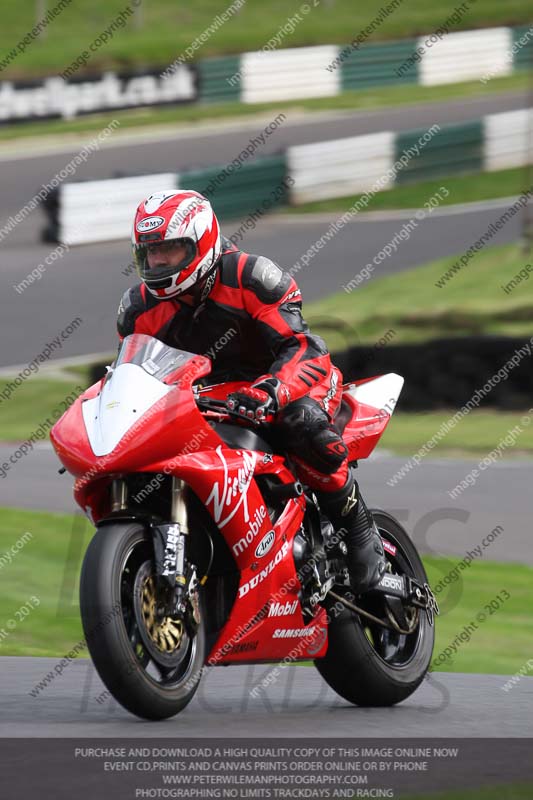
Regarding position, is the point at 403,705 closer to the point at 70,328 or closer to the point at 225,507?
the point at 225,507

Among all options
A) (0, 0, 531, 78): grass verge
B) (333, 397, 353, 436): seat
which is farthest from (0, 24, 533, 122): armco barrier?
(333, 397, 353, 436): seat

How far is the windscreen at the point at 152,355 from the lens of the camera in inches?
201

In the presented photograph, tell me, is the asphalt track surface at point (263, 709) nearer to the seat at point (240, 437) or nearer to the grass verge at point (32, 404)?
the seat at point (240, 437)

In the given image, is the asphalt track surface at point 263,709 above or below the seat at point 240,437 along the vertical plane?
below

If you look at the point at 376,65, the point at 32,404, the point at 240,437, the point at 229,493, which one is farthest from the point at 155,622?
the point at 376,65

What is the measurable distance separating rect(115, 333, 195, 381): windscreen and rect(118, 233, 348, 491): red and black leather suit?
1.04 ft

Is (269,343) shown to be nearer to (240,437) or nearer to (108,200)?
(240,437)

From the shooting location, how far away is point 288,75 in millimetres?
31734

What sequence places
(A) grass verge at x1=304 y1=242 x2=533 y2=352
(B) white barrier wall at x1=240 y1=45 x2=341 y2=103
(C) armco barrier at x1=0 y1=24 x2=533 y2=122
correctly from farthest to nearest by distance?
1. (B) white barrier wall at x1=240 y1=45 x2=341 y2=103
2. (C) armco barrier at x1=0 y1=24 x2=533 y2=122
3. (A) grass verge at x1=304 y1=242 x2=533 y2=352

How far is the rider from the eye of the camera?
17.4 feet

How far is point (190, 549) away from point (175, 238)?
108 cm

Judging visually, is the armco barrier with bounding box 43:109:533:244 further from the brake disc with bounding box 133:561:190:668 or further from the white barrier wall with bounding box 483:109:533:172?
the brake disc with bounding box 133:561:190:668

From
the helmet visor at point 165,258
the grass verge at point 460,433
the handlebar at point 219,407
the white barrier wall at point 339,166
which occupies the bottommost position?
the white barrier wall at point 339,166
